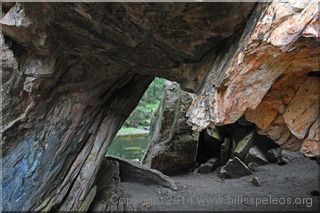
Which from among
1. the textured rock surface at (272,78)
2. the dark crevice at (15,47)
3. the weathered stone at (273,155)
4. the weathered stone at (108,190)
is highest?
the dark crevice at (15,47)

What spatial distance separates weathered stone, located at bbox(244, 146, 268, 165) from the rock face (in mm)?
2079

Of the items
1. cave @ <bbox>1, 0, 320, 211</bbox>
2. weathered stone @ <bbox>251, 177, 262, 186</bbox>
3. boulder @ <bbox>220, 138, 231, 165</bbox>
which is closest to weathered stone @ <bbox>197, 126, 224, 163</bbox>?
boulder @ <bbox>220, 138, 231, 165</bbox>

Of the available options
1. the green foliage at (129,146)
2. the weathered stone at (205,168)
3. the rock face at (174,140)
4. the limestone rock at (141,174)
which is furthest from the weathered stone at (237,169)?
the green foliage at (129,146)

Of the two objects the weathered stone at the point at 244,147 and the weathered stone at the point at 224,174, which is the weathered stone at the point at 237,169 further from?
the weathered stone at the point at 244,147

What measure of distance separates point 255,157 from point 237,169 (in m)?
0.93

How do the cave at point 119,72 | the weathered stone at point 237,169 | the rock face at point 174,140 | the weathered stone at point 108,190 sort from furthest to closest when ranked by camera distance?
the rock face at point 174,140, the weathered stone at point 237,169, the weathered stone at point 108,190, the cave at point 119,72

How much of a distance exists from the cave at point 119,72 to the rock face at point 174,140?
3.42m

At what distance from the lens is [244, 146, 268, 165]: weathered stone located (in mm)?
7895

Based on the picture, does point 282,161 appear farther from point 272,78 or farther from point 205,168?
point 272,78

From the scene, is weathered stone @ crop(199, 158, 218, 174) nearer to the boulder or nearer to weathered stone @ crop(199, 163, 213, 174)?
weathered stone @ crop(199, 163, 213, 174)

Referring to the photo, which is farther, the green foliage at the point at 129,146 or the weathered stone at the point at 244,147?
the green foliage at the point at 129,146

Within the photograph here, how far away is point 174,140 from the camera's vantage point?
8.70 m

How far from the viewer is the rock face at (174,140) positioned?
8.59 m

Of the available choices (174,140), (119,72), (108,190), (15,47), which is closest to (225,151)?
(174,140)
